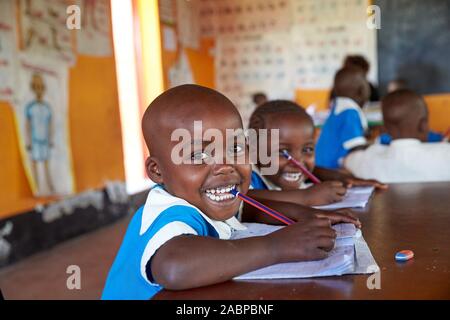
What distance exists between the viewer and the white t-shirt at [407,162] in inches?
64.5

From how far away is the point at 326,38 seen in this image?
16.2 ft

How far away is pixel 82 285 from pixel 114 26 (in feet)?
7.50

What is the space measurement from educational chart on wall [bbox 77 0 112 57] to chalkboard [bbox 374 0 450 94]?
2.37 metres

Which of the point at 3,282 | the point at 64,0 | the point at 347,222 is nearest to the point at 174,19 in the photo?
the point at 64,0

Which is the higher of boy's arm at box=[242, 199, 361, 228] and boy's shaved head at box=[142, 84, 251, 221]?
boy's shaved head at box=[142, 84, 251, 221]

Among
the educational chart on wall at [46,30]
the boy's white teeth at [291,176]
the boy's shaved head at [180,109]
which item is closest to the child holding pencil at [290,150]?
the boy's white teeth at [291,176]

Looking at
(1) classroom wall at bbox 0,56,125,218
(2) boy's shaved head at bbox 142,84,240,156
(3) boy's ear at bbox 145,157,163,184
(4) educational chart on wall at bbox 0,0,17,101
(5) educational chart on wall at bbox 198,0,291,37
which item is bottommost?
(1) classroom wall at bbox 0,56,125,218

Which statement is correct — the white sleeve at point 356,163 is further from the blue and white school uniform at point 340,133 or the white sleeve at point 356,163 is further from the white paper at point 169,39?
the white paper at point 169,39

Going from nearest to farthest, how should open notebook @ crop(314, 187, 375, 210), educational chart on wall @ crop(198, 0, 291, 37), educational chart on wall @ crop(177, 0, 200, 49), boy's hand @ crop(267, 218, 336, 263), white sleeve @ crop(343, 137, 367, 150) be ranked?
boy's hand @ crop(267, 218, 336, 263) → open notebook @ crop(314, 187, 375, 210) → white sleeve @ crop(343, 137, 367, 150) → educational chart on wall @ crop(177, 0, 200, 49) → educational chart on wall @ crop(198, 0, 291, 37)

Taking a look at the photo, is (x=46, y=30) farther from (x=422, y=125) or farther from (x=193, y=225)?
(x=193, y=225)

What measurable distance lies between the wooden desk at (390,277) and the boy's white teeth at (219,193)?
0.22 meters

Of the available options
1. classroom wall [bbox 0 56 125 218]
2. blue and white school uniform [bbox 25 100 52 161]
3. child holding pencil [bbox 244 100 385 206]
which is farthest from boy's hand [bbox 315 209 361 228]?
blue and white school uniform [bbox 25 100 52 161]

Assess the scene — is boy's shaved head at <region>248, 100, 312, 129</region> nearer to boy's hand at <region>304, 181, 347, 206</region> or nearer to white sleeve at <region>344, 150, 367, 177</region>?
boy's hand at <region>304, 181, 347, 206</region>

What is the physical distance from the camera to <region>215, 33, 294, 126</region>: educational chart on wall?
203 inches
